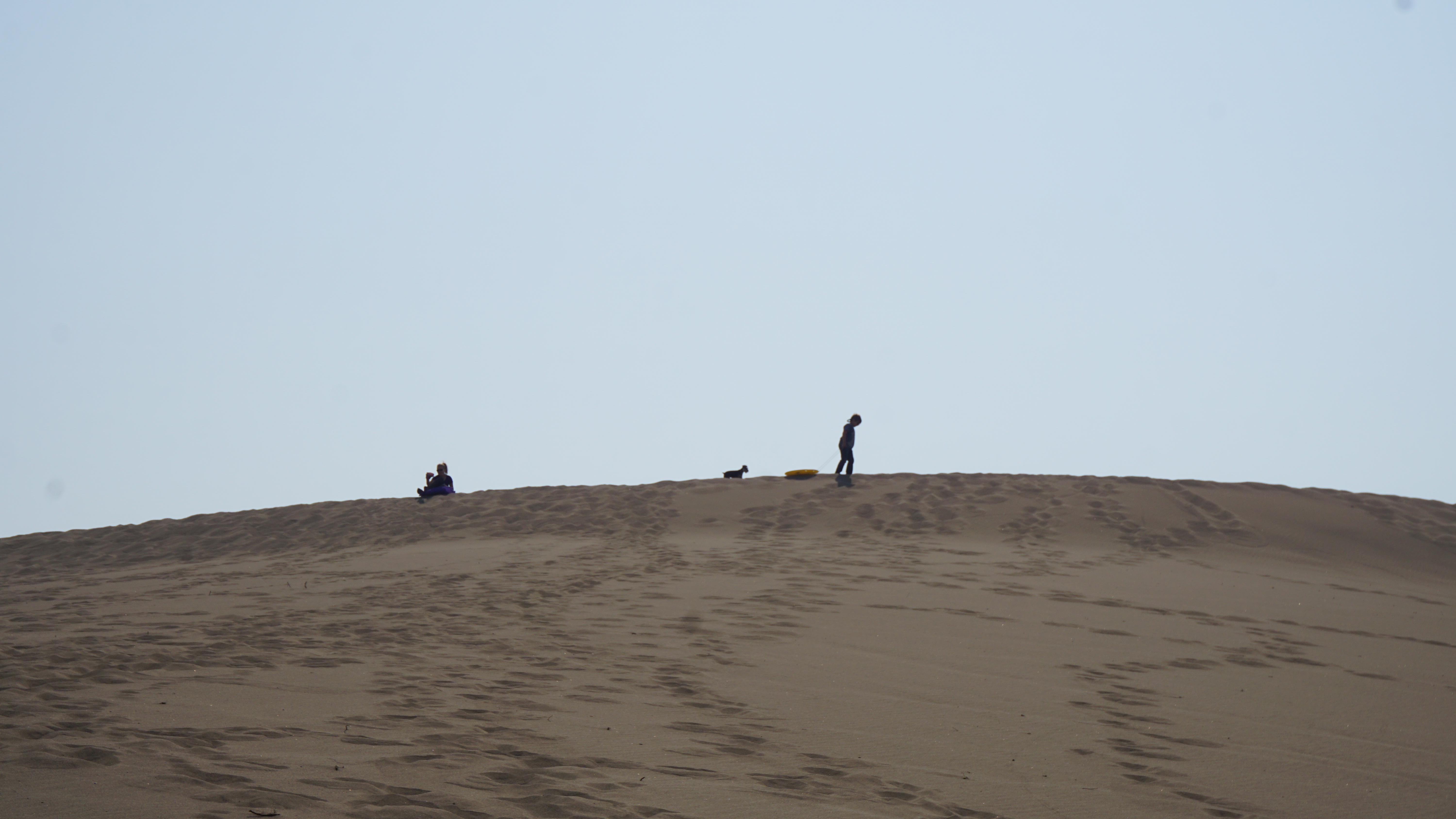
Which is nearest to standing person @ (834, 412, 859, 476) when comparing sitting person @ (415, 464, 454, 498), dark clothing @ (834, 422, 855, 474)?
dark clothing @ (834, 422, 855, 474)

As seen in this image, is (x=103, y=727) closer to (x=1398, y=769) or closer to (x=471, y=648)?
(x=471, y=648)

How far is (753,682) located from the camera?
5.36 meters

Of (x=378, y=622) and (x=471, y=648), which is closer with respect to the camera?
(x=471, y=648)

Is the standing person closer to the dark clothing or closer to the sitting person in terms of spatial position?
the dark clothing

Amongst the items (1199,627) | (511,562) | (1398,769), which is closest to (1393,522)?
(1199,627)

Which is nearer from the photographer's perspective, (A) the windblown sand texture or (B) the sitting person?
(A) the windblown sand texture

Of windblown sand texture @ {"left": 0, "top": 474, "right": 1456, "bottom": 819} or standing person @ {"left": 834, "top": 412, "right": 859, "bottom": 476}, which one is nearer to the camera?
windblown sand texture @ {"left": 0, "top": 474, "right": 1456, "bottom": 819}

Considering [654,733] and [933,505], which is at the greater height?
[933,505]

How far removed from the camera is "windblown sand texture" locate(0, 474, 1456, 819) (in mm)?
3520

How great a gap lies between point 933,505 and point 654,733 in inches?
441

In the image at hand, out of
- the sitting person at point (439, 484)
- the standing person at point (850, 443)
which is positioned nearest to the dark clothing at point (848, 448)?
the standing person at point (850, 443)

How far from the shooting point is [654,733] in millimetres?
4250

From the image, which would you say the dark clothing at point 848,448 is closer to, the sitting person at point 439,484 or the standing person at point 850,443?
the standing person at point 850,443

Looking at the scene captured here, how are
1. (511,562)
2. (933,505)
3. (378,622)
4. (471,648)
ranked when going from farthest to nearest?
(933,505)
(511,562)
(378,622)
(471,648)
